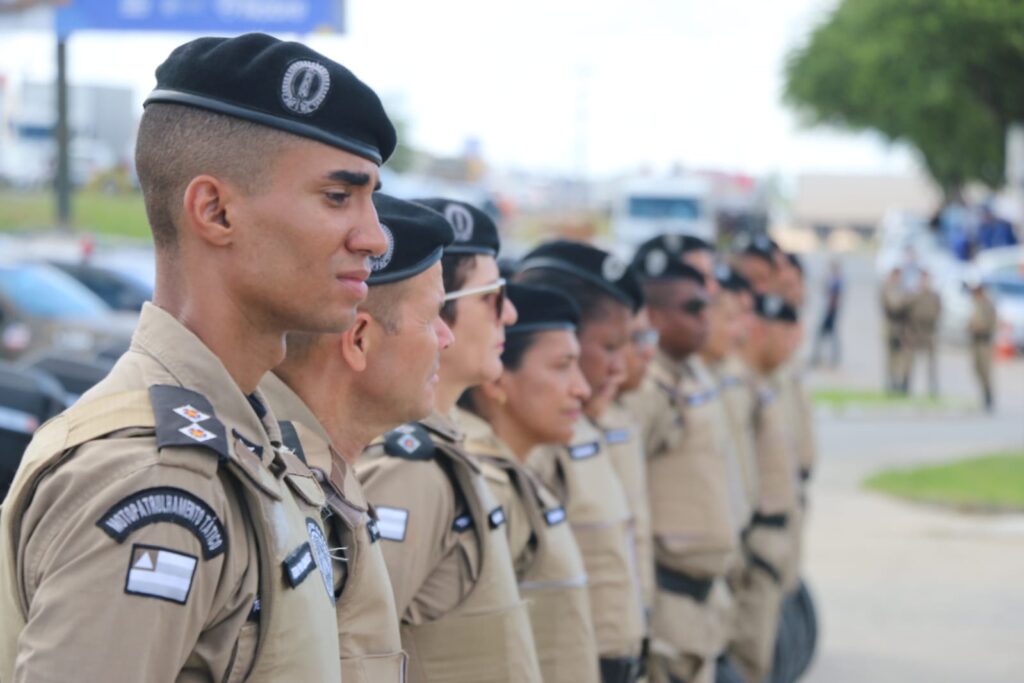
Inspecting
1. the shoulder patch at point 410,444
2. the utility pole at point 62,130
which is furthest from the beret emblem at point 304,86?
the utility pole at point 62,130

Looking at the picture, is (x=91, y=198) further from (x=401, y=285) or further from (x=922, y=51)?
(x=401, y=285)

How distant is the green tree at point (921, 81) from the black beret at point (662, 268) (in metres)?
12.7

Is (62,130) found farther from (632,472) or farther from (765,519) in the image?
(632,472)

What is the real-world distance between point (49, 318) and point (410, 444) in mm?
10339

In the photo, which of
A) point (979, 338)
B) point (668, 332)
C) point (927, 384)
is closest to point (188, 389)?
point (668, 332)

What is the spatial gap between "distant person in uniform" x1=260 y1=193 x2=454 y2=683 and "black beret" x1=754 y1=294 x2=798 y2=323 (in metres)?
5.61

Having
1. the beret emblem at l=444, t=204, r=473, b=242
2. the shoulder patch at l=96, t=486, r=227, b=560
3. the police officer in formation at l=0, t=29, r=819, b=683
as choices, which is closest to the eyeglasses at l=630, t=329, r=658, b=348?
the police officer in formation at l=0, t=29, r=819, b=683

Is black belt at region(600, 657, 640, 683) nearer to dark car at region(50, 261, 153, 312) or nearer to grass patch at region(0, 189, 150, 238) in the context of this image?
dark car at region(50, 261, 153, 312)

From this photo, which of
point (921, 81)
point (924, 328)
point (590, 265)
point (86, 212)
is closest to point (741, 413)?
point (590, 265)

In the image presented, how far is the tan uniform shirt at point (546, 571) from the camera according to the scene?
12.9 feet

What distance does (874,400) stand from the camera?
2230 centimetres

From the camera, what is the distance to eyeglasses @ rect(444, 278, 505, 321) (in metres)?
3.81

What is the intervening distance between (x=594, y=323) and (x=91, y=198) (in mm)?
43286

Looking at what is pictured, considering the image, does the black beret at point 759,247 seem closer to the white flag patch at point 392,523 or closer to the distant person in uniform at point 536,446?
the distant person in uniform at point 536,446
